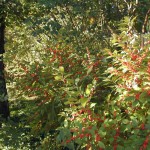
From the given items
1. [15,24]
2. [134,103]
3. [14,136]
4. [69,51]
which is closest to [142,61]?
[134,103]

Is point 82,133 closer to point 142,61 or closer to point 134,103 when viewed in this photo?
point 134,103

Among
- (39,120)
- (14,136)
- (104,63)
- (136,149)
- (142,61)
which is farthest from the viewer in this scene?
(14,136)

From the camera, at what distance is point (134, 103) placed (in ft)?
7.76

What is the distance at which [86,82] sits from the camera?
348 cm

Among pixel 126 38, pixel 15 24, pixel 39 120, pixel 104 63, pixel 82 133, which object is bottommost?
pixel 39 120

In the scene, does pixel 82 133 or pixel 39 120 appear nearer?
pixel 82 133

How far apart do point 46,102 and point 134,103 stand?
1.55 meters

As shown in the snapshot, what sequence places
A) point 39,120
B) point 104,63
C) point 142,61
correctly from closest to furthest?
1. point 142,61
2. point 104,63
3. point 39,120

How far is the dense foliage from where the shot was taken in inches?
A: 93.4

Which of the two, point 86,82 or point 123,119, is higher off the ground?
point 86,82

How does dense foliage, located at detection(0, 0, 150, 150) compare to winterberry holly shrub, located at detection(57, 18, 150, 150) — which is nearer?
winterberry holly shrub, located at detection(57, 18, 150, 150)

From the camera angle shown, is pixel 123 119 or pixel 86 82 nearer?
pixel 123 119

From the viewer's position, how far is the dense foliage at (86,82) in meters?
2.37

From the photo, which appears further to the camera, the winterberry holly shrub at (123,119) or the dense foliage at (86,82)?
the dense foliage at (86,82)
